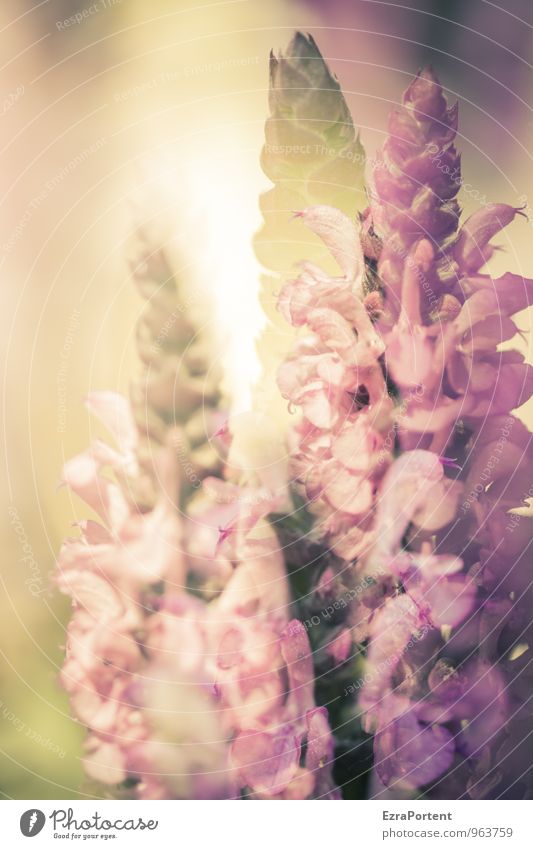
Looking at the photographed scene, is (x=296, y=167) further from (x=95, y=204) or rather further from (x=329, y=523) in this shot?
(x=329, y=523)

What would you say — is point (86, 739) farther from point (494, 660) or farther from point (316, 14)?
point (316, 14)

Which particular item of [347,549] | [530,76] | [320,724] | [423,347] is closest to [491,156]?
[530,76]
